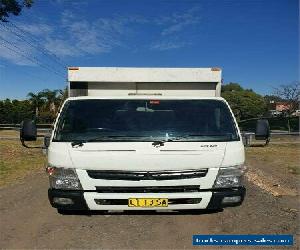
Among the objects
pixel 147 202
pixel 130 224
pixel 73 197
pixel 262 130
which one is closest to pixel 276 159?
pixel 262 130

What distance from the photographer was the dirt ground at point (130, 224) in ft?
17.8

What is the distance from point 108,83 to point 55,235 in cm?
324

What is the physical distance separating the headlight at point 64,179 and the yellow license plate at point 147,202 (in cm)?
72

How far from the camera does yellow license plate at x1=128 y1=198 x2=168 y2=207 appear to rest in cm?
539

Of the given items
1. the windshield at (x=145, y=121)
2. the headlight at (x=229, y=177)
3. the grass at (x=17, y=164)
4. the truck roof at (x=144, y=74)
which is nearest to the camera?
the headlight at (x=229, y=177)

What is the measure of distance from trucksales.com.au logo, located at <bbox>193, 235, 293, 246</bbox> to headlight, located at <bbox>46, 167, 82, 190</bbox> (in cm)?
177

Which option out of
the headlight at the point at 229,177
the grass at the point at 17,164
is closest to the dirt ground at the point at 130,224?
the headlight at the point at 229,177

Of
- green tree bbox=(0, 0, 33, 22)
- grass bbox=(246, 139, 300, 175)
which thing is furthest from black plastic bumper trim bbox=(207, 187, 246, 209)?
green tree bbox=(0, 0, 33, 22)

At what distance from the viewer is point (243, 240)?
215 inches

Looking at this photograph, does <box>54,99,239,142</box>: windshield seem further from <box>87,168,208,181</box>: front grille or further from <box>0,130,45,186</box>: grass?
<box>0,130,45,186</box>: grass

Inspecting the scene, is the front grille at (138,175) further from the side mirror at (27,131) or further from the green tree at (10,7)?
the green tree at (10,7)

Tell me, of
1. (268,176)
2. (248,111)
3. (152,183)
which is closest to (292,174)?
(268,176)

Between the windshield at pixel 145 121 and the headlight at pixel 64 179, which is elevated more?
the windshield at pixel 145 121

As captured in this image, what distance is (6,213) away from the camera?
22.8 ft
